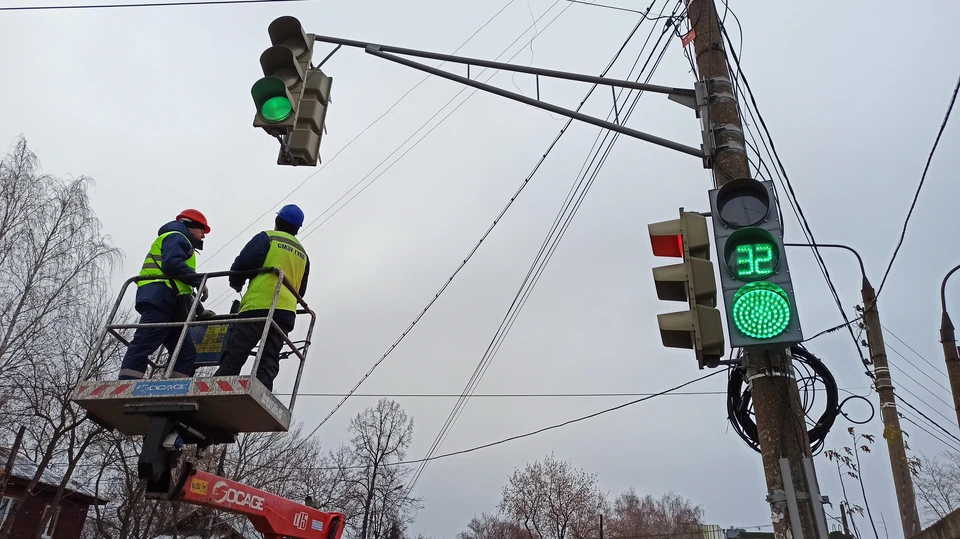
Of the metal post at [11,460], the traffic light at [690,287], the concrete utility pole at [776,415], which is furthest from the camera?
the metal post at [11,460]

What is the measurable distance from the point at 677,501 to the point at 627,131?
9737cm

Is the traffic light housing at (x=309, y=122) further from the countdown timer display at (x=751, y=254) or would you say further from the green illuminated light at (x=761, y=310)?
the green illuminated light at (x=761, y=310)

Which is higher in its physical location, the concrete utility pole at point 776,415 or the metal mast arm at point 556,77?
the metal mast arm at point 556,77

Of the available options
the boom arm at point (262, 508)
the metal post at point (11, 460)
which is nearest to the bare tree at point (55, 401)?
the metal post at point (11, 460)

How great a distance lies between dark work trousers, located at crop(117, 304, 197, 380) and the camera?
224 inches

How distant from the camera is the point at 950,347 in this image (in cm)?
1172

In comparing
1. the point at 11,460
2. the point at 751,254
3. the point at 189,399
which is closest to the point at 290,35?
the point at 189,399

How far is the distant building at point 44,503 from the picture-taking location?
28.9 metres

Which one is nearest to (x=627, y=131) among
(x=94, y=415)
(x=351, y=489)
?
(x=94, y=415)

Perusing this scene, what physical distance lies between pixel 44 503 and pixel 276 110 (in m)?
35.8

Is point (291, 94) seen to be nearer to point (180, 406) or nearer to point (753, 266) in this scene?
point (180, 406)

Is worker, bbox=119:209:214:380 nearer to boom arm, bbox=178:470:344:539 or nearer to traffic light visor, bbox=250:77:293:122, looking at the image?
boom arm, bbox=178:470:344:539

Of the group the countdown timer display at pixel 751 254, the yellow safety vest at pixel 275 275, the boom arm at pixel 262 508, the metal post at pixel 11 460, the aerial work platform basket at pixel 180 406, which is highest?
A: the metal post at pixel 11 460

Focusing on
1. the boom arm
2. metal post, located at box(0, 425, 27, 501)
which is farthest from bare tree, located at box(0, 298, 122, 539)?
the boom arm
